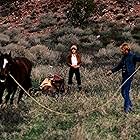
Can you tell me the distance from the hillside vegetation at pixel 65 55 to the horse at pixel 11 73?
0.53 metres

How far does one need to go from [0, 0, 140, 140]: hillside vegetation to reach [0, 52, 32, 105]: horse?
0.53 meters

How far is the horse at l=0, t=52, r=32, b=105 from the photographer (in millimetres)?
10789

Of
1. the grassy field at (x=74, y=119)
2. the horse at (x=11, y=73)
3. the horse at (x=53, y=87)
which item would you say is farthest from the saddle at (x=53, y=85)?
the horse at (x=11, y=73)

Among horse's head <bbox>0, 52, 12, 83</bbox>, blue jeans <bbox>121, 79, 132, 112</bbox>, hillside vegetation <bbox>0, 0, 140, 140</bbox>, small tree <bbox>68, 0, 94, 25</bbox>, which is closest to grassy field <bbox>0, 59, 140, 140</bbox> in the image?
hillside vegetation <bbox>0, 0, 140, 140</bbox>

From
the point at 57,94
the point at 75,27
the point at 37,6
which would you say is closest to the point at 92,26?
the point at 75,27

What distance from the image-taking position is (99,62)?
76.8ft

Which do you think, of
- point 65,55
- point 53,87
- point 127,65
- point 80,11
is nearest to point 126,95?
point 127,65

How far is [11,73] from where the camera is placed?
37.6 ft

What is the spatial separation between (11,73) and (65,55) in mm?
14132

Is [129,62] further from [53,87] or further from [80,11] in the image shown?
[80,11]

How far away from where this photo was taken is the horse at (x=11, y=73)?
1079 centimetres

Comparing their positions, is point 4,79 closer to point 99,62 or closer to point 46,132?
point 46,132

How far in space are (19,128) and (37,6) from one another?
29254mm

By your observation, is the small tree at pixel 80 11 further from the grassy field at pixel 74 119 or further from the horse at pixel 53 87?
the grassy field at pixel 74 119
